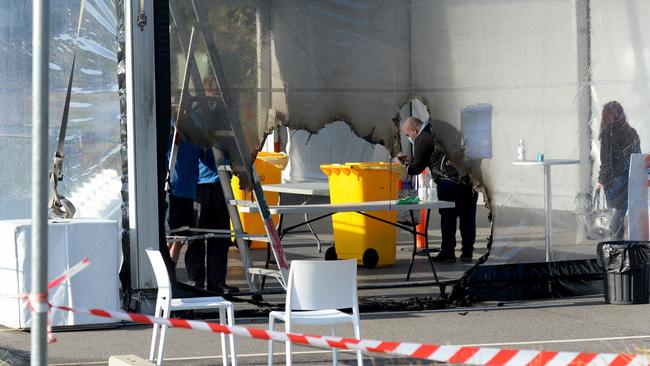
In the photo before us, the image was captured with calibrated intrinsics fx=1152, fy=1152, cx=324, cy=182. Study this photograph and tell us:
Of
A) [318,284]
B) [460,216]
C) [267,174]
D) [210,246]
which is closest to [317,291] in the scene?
[318,284]

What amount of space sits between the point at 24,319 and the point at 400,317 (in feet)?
9.98

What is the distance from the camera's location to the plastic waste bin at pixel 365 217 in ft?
40.3

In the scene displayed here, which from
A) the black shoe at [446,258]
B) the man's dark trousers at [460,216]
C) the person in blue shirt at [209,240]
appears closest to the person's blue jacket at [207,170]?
the person in blue shirt at [209,240]

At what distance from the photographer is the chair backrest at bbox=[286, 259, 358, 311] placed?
21.7ft

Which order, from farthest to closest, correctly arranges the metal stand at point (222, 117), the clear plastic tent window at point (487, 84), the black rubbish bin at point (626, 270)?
the black rubbish bin at point (626, 270) → the clear plastic tent window at point (487, 84) → the metal stand at point (222, 117)

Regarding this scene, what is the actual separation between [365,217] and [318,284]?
567 centimetres

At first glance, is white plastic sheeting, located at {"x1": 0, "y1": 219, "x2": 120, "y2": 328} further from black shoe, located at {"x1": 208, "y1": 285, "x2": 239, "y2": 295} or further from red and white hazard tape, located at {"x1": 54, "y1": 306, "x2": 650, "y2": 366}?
red and white hazard tape, located at {"x1": 54, "y1": 306, "x2": 650, "y2": 366}

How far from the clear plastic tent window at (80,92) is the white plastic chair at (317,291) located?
10.9 ft

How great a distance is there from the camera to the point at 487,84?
10320 mm

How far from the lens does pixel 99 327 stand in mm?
9078

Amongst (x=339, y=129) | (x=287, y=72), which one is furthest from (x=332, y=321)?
(x=339, y=129)

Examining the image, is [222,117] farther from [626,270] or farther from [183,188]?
[626,270]

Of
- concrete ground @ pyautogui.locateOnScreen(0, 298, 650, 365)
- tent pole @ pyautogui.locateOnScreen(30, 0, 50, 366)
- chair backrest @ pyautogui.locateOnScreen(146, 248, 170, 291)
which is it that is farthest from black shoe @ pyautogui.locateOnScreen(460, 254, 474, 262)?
tent pole @ pyautogui.locateOnScreen(30, 0, 50, 366)

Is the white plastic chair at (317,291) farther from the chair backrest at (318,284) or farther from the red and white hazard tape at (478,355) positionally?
the red and white hazard tape at (478,355)
